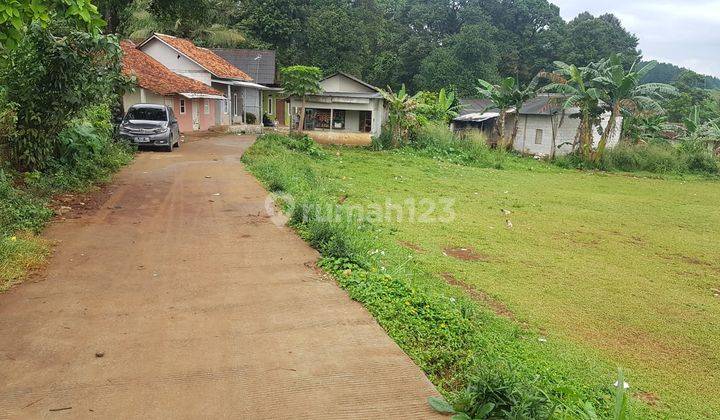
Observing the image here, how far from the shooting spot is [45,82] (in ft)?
33.7

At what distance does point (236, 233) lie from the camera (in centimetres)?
821

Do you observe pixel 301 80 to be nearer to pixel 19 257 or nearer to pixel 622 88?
pixel 622 88

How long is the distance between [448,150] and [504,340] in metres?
20.7

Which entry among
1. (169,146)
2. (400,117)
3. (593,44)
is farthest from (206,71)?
(593,44)

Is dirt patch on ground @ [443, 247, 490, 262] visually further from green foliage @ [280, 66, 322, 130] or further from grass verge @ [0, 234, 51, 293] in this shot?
green foliage @ [280, 66, 322, 130]

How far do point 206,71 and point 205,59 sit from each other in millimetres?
2278

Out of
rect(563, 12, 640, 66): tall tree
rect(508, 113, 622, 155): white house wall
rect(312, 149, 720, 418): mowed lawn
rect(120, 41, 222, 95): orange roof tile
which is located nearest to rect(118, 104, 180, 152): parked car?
rect(120, 41, 222, 95): orange roof tile

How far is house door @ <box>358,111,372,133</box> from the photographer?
94.4 feet

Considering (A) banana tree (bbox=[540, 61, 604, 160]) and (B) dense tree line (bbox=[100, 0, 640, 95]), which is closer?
(A) banana tree (bbox=[540, 61, 604, 160])

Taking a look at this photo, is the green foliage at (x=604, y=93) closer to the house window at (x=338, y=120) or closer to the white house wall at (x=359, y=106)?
the white house wall at (x=359, y=106)

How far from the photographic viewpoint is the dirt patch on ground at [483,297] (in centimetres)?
641

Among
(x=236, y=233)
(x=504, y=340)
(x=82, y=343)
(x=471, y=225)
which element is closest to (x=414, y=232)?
(x=471, y=225)

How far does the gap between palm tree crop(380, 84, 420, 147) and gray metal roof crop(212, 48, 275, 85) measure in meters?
13.6

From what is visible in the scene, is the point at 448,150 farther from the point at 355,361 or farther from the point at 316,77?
the point at 355,361
